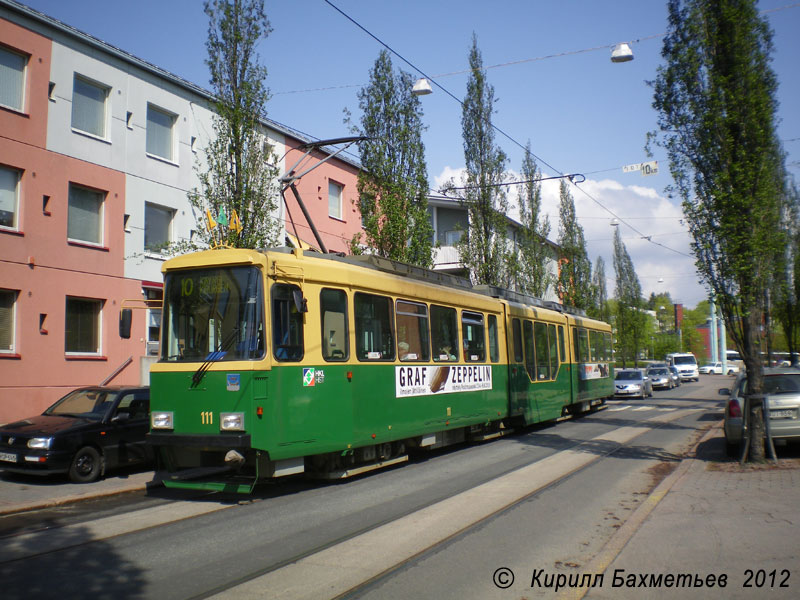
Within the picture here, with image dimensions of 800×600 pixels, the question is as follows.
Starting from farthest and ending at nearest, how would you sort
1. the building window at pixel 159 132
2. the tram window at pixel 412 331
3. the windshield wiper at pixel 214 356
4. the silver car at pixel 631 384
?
the silver car at pixel 631 384
the building window at pixel 159 132
the tram window at pixel 412 331
the windshield wiper at pixel 214 356

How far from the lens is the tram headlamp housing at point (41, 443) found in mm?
10209

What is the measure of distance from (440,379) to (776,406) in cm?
559

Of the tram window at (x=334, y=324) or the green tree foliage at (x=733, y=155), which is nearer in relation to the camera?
the tram window at (x=334, y=324)

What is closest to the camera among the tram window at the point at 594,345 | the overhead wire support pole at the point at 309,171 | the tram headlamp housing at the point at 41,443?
the tram headlamp housing at the point at 41,443

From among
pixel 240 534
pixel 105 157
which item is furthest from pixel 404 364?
pixel 105 157

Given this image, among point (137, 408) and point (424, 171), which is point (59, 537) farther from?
point (424, 171)

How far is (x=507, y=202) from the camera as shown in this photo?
2745 cm

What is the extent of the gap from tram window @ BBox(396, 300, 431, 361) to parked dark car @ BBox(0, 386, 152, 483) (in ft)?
15.4

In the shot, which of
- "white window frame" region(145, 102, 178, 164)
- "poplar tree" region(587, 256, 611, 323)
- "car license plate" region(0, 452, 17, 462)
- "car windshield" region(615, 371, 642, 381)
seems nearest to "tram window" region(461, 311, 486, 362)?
"car license plate" region(0, 452, 17, 462)

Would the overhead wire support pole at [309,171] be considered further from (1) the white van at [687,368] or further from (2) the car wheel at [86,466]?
(1) the white van at [687,368]

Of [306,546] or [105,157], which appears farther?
[105,157]

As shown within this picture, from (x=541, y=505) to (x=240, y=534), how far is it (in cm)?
363

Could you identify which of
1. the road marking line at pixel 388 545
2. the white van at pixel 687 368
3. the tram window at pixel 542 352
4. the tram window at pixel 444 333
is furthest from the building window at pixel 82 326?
the white van at pixel 687 368

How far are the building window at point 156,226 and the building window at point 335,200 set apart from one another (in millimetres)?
7875
